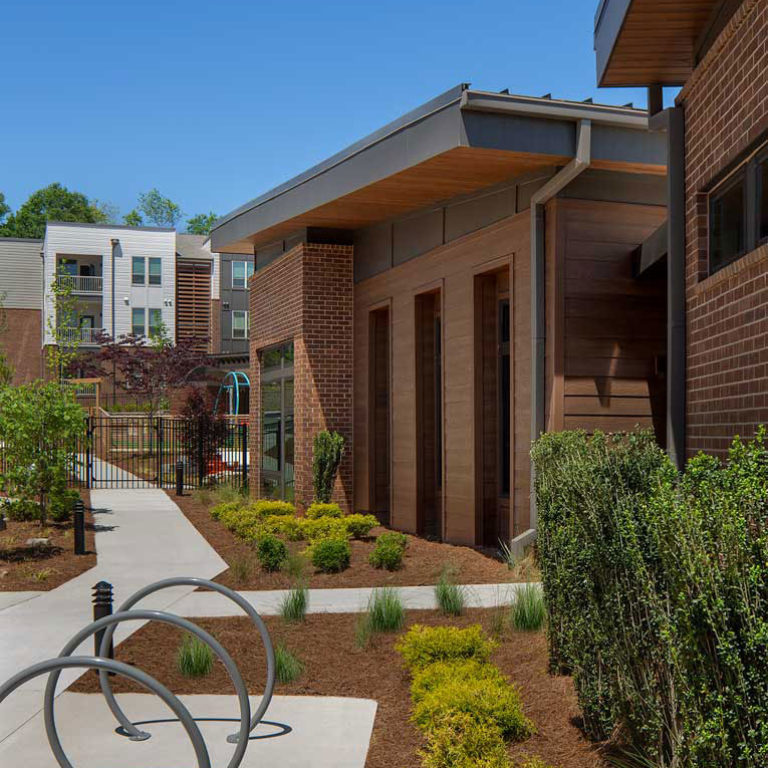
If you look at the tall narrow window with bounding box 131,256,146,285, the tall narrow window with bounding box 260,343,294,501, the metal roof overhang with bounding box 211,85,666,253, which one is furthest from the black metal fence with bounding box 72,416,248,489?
the tall narrow window with bounding box 131,256,146,285

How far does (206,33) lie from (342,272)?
22366 mm

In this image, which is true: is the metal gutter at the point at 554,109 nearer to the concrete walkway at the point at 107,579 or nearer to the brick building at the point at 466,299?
the brick building at the point at 466,299

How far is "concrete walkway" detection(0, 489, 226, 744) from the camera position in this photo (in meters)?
7.30

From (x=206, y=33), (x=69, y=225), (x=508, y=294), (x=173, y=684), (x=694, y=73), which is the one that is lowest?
(x=173, y=684)

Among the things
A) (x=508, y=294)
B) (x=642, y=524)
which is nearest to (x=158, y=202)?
(x=508, y=294)

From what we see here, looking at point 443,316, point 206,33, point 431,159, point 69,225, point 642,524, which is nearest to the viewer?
point 642,524

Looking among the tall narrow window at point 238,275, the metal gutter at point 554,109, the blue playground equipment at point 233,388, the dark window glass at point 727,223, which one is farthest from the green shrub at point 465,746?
the tall narrow window at point 238,275

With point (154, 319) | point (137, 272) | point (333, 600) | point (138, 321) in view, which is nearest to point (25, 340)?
point (138, 321)

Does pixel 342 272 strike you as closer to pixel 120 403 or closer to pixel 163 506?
pixel 163 506

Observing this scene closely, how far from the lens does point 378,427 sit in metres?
16.8

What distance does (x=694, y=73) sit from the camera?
838 centimetres

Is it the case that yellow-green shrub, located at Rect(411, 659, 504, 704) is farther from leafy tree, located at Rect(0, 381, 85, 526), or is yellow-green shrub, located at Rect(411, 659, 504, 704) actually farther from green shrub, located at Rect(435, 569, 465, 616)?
leafy tree, located at Rect(0, 381, 85, 526)

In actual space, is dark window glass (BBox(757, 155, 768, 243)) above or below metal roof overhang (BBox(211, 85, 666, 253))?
below

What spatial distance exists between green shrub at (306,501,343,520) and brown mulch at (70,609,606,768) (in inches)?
254
